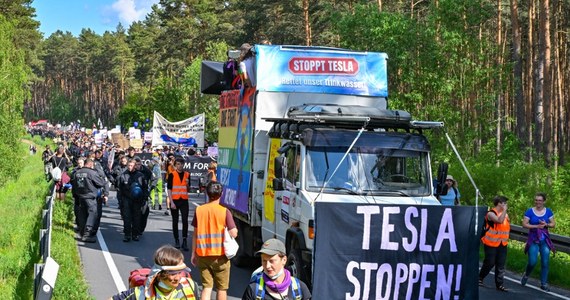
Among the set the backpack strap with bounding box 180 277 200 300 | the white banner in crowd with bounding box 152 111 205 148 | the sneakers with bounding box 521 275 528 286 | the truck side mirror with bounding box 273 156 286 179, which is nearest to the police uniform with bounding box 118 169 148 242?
the truck side mirror with bounding box 273 156 286 179

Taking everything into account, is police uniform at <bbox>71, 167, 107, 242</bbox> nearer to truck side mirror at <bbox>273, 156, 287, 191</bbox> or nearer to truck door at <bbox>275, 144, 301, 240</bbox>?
truck door at <bbox>275, 144, 301, 240</bbox>

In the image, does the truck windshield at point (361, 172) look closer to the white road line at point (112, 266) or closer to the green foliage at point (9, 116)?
the white road line at point (112, 266)

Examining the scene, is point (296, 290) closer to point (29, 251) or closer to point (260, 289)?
point (260, 289)

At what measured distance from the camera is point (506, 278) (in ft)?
50.1

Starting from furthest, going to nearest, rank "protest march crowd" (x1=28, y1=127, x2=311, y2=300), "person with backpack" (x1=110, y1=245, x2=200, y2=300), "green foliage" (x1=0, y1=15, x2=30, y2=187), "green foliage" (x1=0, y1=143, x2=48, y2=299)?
"green foliage" (x1=0, y1=15, x2=30, y2=187) → "green foliage" (x1=0, y1=143, x2=48, y2=299) → "protest march crowd" (x1=28, y1=127, x2=311, y2=300) → "person with backpack" (x1=110, y1=245, x2=200, y2=300)

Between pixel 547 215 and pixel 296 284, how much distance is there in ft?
28.6

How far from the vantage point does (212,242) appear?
9977mm

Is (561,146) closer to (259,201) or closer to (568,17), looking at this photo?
(568,17)

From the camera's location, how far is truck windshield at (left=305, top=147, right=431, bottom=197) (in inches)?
442

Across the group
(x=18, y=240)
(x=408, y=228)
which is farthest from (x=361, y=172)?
(x=18, y=240)

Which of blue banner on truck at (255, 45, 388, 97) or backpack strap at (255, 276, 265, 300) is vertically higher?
blue banner on truck at (255, 45, 388, 97)

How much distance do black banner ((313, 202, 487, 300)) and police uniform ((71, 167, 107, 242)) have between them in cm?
995

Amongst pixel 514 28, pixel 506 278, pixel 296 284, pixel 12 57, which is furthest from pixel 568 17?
pixel 296 284

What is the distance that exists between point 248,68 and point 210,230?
4.69m
